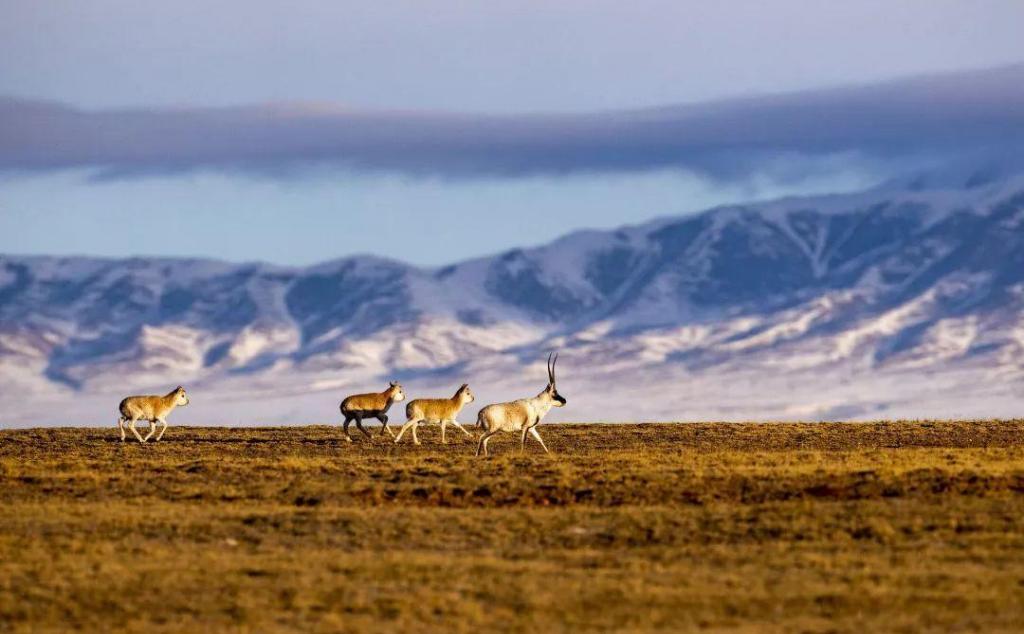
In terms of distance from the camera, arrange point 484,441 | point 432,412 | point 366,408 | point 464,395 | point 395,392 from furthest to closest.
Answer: point 395,392 → point 366,408 → point 464,395 → point 432,412 → point 484,441

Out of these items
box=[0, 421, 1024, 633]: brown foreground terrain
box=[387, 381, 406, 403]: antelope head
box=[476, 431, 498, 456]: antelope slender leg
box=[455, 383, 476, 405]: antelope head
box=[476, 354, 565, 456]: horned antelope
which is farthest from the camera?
box=[387, 381, 406, 403]: antelope head

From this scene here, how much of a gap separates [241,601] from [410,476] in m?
13.8

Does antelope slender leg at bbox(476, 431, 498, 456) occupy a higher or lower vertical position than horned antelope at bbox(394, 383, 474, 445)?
lower

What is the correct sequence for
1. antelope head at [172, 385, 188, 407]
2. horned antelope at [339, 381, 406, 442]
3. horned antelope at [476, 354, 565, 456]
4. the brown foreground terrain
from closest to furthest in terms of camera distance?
the brown foreground terrain < horned antelope at [476, 354, 565, 456] < horned antelope at [339, 381, 406, 442] < antelope head at [172, 385, 188, 407]

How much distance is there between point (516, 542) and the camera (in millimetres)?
28812

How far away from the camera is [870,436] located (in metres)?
54.0

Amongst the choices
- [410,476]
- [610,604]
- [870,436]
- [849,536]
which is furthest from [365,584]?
[870,436]

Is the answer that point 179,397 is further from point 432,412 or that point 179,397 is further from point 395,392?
point 432,412

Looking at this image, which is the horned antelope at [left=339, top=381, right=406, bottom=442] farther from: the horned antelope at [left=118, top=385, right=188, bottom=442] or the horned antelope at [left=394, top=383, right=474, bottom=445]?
the horned antelope at [left=118, top=385, right=188, bottom=442]

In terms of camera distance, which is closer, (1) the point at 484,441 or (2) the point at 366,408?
(1) the point at 484,441

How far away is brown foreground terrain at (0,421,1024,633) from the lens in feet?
76.5

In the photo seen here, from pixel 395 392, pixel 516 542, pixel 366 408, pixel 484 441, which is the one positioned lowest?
pixel 516 542

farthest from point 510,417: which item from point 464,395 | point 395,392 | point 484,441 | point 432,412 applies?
point 395,392

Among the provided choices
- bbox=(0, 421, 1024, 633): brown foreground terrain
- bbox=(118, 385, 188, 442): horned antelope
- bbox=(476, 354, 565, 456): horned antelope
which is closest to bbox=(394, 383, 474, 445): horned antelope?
bbox=(476, 354, 565, 456): horned antelope
